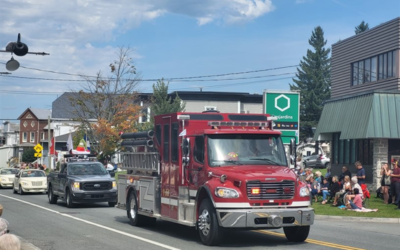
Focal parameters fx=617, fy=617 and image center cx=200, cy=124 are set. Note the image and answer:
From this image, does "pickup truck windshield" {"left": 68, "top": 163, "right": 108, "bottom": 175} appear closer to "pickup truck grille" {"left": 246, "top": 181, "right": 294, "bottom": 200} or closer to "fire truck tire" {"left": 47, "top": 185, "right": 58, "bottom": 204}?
"fire truck tire" {"left": 47, "top": 185, "right": 58, "bottom": 204}

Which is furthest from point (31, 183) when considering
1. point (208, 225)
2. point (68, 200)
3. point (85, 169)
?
point (208, 225)

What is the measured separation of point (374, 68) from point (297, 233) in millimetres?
23535

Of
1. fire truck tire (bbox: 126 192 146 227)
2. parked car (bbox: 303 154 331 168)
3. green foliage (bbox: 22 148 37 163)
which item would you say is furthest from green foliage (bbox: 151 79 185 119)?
fire truck tire (bbox: 126 192 146 227)

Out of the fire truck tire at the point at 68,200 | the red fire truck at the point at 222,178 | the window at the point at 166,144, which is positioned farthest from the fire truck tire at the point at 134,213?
the fire truck tire at the point at 68,200

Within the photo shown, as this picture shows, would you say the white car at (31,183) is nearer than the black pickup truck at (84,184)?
No

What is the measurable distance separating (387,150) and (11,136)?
349 feet

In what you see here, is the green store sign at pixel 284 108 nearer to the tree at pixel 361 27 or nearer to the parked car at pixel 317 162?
the parked car at pixel 317 162

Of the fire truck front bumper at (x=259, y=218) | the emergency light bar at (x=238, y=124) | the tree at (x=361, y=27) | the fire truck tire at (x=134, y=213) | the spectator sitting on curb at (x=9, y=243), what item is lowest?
the fire truck tire at (x=134, y=213)

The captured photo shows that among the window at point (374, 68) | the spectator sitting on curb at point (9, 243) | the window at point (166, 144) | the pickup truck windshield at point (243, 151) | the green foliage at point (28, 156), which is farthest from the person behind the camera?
the green foliage at point (28, 156)

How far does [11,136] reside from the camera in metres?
123

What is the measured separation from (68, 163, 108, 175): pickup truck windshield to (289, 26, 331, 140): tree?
184ft

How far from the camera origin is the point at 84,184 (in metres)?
23.8

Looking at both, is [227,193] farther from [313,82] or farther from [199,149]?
[313,82]

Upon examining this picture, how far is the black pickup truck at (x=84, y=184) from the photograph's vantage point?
23766 millimetres
